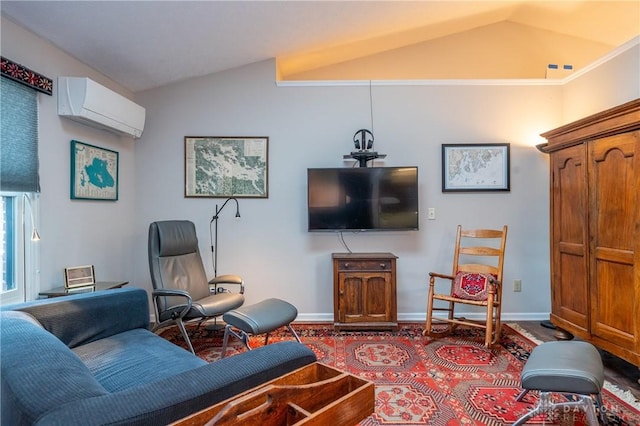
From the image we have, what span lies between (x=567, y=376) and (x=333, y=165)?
2553 mm

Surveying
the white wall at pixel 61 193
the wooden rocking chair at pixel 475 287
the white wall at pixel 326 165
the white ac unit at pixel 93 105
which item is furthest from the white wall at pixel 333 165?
the white ac unit at pixel 93 105

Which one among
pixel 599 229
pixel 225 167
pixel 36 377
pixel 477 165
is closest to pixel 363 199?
pixel 477 165

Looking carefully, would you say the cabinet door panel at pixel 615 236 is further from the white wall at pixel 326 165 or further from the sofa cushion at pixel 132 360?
the sofa cushion at pixel 132 360

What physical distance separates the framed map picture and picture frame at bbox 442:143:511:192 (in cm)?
191

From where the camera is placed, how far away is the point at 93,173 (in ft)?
9.51

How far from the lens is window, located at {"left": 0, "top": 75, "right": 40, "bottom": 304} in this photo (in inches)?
81.1

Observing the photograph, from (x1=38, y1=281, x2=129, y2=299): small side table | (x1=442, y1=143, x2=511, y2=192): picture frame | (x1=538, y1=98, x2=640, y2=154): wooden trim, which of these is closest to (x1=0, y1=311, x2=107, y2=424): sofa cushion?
(x1=38, y1=281, x2=129, y2=299): small side table

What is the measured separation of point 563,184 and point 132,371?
3298 millimetres

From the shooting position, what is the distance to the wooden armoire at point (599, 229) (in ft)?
7.29

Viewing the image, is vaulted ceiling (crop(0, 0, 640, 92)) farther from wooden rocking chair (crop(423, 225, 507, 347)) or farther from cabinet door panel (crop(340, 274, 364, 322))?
cabinet door panel (crop(340, 274, 364, 322))

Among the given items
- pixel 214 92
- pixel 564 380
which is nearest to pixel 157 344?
pixel 564 380

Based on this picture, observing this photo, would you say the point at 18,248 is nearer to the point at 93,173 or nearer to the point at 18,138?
the point at 18,138

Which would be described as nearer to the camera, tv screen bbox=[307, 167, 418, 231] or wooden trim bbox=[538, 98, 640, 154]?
wooden trim bbox=[538, 98, 640, 154]

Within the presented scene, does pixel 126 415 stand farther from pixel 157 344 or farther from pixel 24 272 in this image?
pixel 24 272
